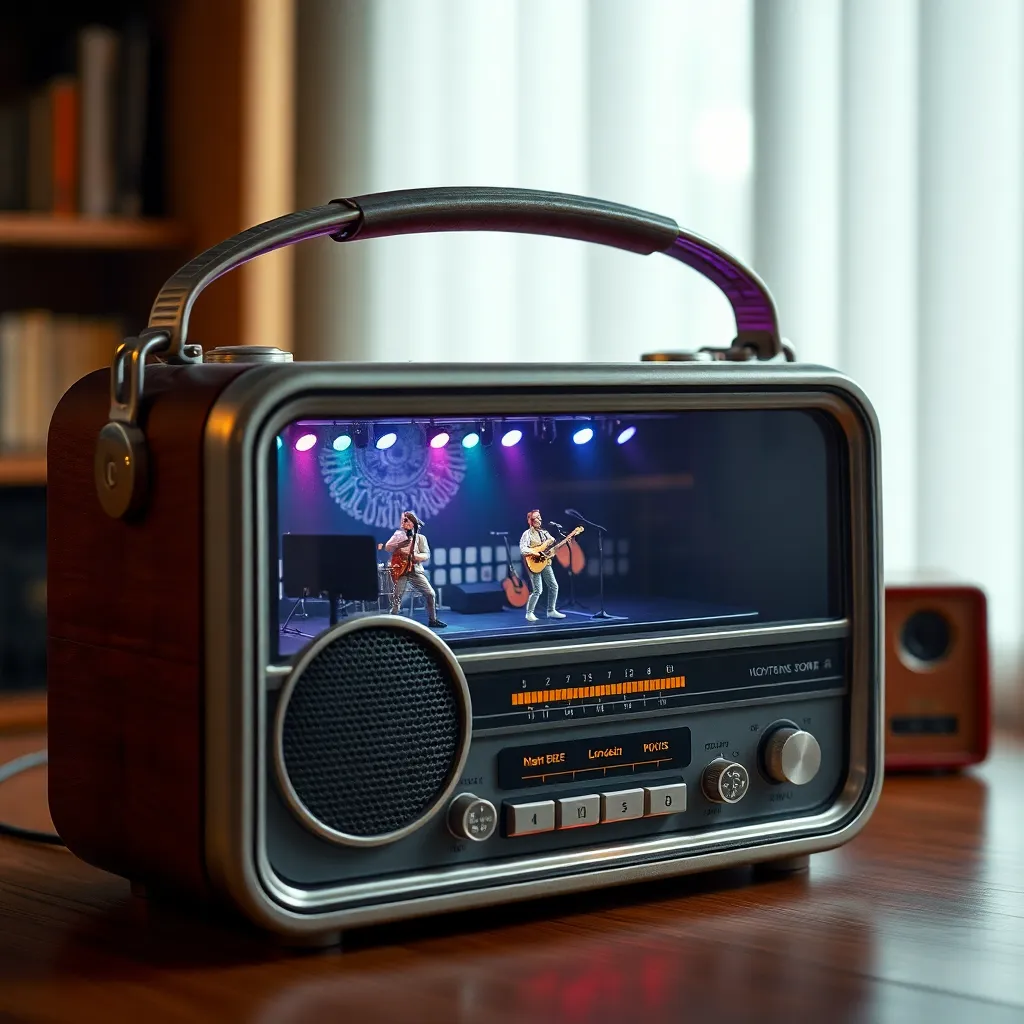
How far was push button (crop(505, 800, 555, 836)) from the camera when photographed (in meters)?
0.74

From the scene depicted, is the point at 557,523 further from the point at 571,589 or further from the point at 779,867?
the point at 779,867

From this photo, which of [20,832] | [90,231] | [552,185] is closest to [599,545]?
[20,832]

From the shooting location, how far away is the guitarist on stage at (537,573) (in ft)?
2.55

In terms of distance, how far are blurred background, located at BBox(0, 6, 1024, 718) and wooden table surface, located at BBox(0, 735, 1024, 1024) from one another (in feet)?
1.88

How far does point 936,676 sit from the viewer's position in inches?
44.1

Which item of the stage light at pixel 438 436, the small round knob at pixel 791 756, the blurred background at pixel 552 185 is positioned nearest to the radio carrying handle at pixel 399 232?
the stage light at pixel 438 436

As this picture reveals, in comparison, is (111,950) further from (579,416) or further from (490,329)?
(490,329)

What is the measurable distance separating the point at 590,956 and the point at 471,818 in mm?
82

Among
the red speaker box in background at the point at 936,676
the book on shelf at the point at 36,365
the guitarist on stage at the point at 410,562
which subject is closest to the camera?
the guitarist on stage at the point at 410,562

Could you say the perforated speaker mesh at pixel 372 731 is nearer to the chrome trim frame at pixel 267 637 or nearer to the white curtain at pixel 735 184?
the chrome trim frame at pixel 267 637

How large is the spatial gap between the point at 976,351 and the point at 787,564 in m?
0.63

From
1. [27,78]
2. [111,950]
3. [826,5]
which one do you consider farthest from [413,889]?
[27,78]

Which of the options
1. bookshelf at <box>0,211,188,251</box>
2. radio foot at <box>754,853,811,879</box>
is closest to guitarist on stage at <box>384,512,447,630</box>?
radio foot at <box>754,853,811,879</box>

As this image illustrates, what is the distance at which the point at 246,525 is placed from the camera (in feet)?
2.14
